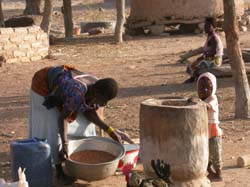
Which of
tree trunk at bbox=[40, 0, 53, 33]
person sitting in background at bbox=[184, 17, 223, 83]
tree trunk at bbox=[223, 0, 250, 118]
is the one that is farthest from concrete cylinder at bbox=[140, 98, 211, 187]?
tree trunk at bbox=[40, 0, 53, 33]

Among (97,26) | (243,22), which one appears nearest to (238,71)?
(243,22)

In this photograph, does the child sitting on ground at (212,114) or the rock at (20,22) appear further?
the rock at (20,22)

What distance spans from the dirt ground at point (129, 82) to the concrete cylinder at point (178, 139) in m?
0.60

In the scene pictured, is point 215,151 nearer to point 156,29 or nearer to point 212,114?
point 212,114

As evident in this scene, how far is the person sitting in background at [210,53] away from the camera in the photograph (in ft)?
38.1

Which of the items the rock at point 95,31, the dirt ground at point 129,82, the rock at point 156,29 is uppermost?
the rock at point 156,29

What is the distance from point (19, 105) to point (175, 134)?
5186 mm

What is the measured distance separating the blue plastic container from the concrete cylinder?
913mm

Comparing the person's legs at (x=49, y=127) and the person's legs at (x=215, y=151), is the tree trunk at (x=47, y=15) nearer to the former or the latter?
the person's legs at (x=49, y=127)

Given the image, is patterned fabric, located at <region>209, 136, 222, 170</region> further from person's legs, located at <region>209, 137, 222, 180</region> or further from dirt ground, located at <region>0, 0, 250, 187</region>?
dirt ground, located at <region>0, 0, 250, 187</region>

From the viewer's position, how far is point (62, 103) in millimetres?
6285

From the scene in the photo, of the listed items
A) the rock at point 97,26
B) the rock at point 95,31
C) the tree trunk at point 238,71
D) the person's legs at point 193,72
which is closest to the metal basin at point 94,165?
the tree trunk at point 238,71

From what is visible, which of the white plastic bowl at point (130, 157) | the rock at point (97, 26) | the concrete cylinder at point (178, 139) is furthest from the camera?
the rock at point (97, 26)

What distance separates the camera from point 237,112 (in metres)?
9.20
